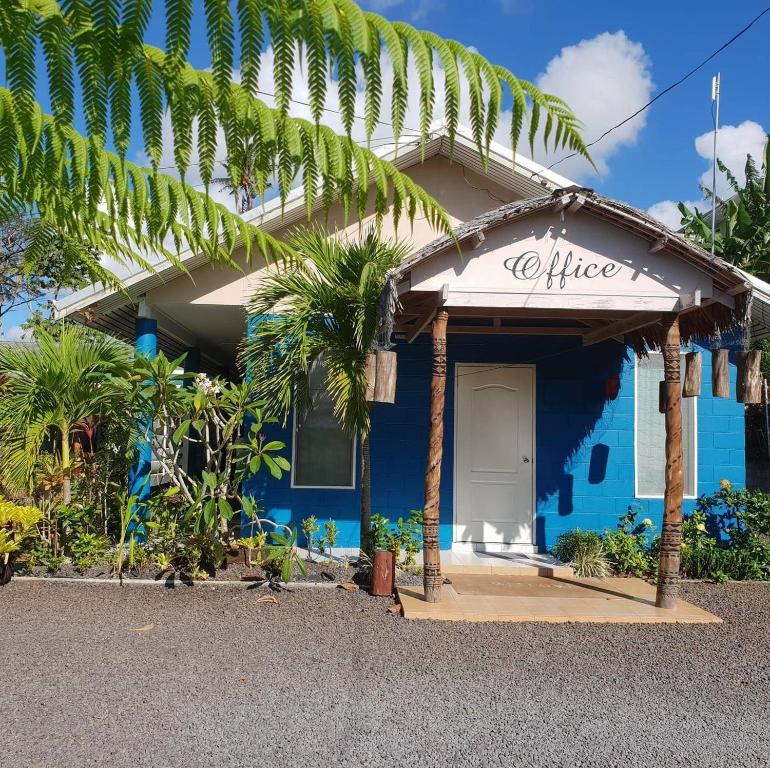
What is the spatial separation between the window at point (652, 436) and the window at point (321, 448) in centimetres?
375

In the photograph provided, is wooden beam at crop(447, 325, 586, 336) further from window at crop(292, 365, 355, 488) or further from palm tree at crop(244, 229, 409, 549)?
window at crop(292, 365, 355, 488)

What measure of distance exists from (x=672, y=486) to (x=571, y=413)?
266cm

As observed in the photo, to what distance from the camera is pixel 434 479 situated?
20.5 ft

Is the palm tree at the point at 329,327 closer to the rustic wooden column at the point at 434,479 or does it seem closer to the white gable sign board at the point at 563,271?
the rustic wooden column at the point at 434,479

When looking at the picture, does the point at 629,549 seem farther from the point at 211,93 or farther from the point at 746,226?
the point at 746,226

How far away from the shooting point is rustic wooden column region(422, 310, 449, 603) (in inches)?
244

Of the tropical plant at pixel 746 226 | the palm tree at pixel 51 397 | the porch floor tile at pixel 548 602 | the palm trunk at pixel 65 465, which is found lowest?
the porch floor tile at pixel 548 602

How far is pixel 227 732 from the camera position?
3578 mm

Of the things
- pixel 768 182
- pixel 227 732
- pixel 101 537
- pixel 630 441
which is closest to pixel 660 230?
pixel 630 441

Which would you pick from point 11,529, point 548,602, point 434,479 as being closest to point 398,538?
point 434,479

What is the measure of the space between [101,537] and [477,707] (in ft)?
16.2

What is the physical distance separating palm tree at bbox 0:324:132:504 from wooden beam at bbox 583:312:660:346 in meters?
5.24

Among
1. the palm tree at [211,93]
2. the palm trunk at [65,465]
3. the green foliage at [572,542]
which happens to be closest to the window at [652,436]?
the green foliage at [572,542]

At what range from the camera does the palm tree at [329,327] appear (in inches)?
272
